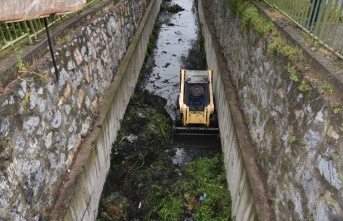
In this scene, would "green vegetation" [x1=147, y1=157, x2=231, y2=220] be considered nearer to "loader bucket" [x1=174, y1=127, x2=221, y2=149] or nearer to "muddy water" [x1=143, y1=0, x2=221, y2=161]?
"muddy water" [x1=143, y1=0, x2=221, y2=161]

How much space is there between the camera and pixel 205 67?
15.7 metres

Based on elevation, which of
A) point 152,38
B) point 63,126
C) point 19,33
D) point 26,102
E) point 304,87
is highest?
point 19,33

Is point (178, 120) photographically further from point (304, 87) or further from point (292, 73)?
point (304, 87)

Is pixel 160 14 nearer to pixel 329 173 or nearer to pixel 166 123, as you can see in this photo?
pixel 166 123

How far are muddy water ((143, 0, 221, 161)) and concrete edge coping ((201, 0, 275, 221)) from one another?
2222 millimetres

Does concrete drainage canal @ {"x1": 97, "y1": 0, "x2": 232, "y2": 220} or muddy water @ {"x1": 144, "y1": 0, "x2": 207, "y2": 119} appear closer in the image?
concrete drainage canal @ {"x1": 97, "y1": 0, "x2": 232, "y2": 220}

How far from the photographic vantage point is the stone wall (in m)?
3.53

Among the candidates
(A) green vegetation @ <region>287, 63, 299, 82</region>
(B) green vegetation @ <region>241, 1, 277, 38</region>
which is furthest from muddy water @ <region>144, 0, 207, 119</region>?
(A) green vegetation @ <region>287, 63, 299, 82</region>

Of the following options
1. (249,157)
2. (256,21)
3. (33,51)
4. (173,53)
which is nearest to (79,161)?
(33,51)

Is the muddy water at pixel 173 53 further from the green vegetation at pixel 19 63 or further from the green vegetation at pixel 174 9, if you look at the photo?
the green vegetation at pixel 19 63

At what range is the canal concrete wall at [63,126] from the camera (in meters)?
4.19

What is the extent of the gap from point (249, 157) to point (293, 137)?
1.79 meters

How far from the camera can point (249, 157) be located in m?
6.20

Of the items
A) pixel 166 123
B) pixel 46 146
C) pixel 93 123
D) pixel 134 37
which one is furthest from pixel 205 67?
pixel 46 146
